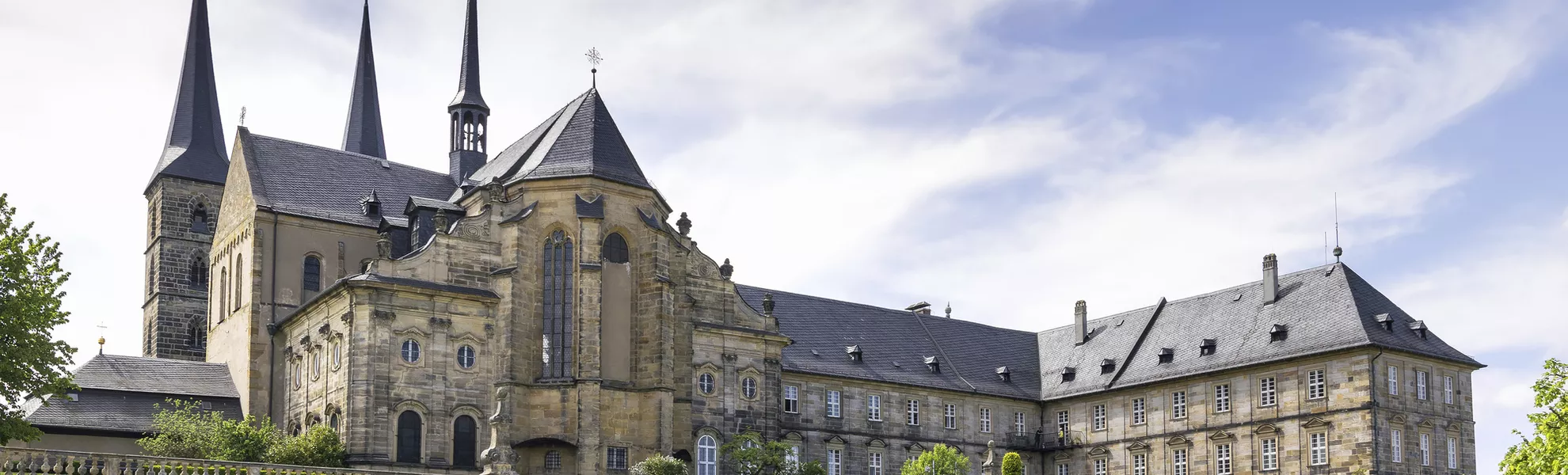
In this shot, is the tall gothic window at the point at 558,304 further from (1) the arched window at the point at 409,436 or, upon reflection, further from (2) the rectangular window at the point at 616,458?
(1) the arched window at the point at 409,436

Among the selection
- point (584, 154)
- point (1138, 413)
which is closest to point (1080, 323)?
point (1138, 413)

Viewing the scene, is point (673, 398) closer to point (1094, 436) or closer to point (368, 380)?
point (368, 380)

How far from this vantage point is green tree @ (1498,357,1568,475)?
137 feet

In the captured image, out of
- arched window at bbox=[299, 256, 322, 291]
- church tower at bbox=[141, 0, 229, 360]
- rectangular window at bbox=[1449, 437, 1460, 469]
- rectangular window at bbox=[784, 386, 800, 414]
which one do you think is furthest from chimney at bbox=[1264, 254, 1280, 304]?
church tower at bbox=[141, 0, 229, 360]

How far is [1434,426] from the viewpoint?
6300cm

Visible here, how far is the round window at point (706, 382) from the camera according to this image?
5897 cm

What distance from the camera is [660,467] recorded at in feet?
172

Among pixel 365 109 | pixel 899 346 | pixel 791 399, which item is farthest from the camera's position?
pixel 365 109

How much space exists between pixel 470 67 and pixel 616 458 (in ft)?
86.3

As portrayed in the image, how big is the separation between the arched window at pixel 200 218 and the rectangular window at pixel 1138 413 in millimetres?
41670

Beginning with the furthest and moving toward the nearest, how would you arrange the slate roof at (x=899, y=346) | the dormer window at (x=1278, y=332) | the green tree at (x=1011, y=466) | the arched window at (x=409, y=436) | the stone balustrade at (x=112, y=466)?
the slate roof at (x=899, y=346), the dormer window at (x=1278, y=332), the green tree at (x=1011, y=466), the arched window at (x=409, y=436), the stone balustrade at (x=112, y=466)

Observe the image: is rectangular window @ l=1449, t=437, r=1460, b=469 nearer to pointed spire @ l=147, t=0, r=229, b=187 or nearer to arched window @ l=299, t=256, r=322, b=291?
arched window @ l=299, t=256, r=322, b=291

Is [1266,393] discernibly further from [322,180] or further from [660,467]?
[322,180]

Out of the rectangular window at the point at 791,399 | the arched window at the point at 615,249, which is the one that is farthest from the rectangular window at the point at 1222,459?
the arched window at the point at 615,249
